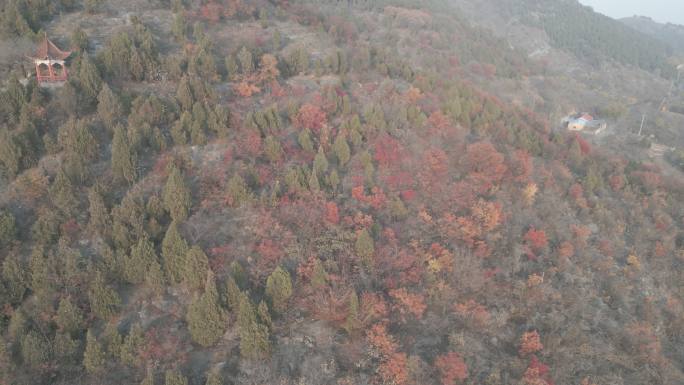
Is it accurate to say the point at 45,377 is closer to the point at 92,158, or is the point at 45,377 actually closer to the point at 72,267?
the point at 72,267

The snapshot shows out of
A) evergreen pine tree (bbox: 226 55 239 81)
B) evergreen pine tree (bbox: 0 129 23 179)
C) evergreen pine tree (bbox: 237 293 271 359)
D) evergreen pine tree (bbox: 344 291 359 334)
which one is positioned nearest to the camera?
evergreen pine tree (bbox: 237 293 271 359)

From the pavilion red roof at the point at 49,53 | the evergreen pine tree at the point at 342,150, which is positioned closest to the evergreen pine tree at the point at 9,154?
the pavilion red roof at the point at 49,53

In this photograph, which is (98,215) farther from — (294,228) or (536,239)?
(536,239)

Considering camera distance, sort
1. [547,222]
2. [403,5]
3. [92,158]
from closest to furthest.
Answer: [92,158] < [547,222] < [403,5]

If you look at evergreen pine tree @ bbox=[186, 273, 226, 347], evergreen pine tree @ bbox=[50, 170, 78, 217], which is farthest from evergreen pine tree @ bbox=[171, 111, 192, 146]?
evergreen pine tree @ bbox=[186, 273, 226, 347]

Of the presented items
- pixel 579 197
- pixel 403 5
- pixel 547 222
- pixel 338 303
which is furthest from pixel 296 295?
pixel 403 5

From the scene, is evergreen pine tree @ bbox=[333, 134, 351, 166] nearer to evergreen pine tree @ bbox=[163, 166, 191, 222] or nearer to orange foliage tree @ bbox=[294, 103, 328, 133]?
orange foliage tree @ bbox=[294, 103, 328, 133]
